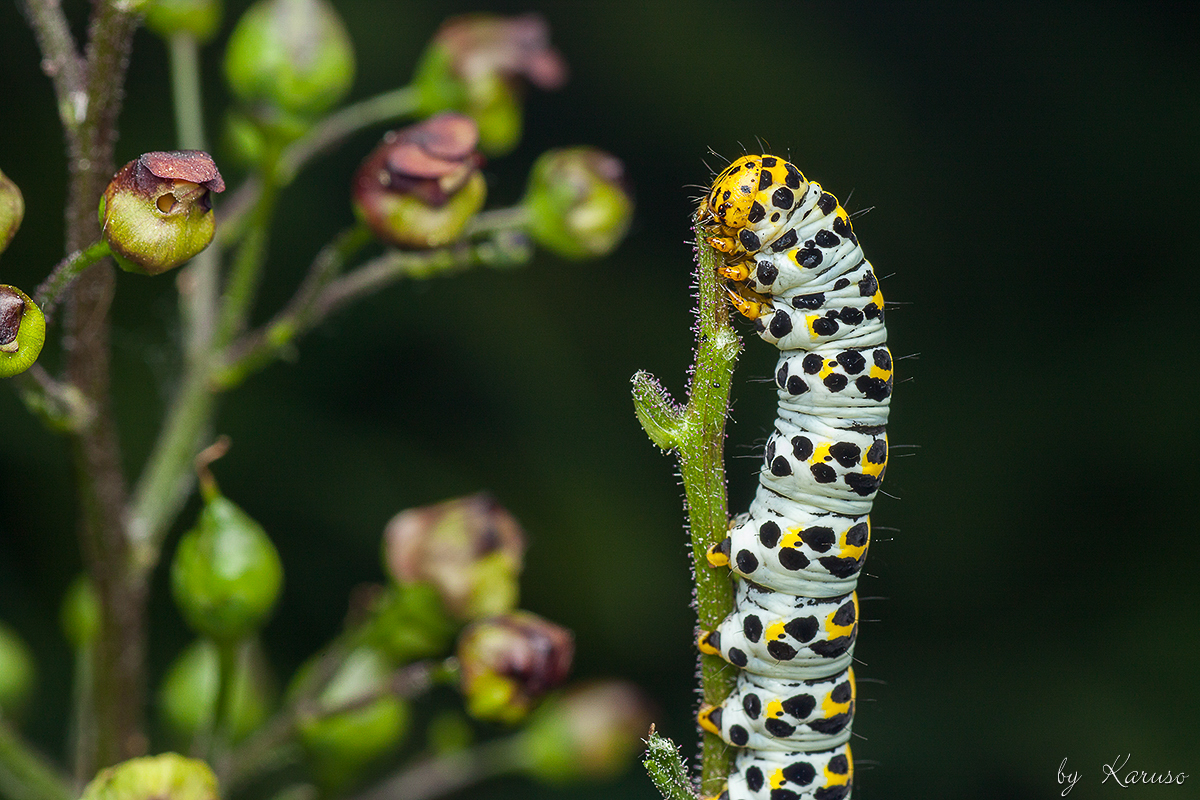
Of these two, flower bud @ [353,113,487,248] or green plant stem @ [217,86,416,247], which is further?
green plant stem @ [217,86,416,247]

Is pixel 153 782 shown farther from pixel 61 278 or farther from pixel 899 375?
pixel 899 375

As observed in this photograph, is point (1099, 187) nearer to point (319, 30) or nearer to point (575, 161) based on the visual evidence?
point (575, 161)

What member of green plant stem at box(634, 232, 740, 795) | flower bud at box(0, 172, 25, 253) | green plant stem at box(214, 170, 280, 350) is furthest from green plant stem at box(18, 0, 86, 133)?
green plant stem at box(634, 232, 740, 795)

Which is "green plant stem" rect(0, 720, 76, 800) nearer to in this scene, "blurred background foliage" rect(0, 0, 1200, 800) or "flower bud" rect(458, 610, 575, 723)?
"flower bud" rect(458, 610, 575, 723)

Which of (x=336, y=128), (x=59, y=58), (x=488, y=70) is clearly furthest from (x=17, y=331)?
(x=488, y=70)

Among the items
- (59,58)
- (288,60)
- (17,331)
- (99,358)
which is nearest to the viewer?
(17,331)

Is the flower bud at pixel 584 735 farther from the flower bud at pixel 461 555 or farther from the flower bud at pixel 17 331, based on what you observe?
the flower bud at pixel 17 331

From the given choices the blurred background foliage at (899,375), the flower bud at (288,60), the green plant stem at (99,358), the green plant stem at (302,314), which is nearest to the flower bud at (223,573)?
the green plant stem at (99,358)
